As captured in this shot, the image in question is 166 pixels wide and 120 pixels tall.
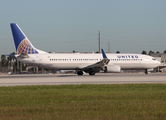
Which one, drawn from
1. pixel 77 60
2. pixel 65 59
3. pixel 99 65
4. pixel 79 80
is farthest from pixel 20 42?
pixel 79 80

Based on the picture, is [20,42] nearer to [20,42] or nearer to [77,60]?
[20,42]

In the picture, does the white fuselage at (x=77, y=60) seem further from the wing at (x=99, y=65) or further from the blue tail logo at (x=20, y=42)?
the wing at (x=99, y=65)

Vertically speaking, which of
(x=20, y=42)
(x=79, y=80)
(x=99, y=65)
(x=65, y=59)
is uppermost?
(x=20, y=42)

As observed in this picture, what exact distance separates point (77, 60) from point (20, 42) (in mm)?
11298

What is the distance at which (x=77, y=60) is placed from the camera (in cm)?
4819

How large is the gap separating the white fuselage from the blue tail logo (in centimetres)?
191

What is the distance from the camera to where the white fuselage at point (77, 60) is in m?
47.2

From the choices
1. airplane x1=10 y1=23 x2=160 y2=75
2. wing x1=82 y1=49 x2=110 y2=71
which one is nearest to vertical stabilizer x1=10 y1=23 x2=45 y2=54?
airplane x1=10 y1=23 x2=160 y2=75

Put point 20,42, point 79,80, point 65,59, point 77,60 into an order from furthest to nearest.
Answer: point 77,60 < point 20,42 < point 65,59 < point 79,80

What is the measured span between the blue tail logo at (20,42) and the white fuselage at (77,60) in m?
1.91

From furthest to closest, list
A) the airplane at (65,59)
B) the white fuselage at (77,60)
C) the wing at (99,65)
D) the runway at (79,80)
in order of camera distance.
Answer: the white fuselage at (77,60)
the airplane at (65,59)
the wing at (99,65)
the runway at (79,80)

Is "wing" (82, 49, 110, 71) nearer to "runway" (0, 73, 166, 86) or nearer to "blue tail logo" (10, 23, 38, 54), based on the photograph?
"runway" (0, 73, 166, 86)

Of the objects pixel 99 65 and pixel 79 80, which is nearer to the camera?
pixel 79 80

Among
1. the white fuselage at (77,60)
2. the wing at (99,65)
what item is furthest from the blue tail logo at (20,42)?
the wing at (99,65)
